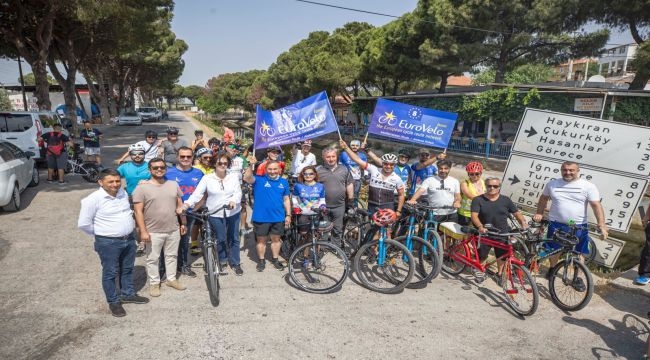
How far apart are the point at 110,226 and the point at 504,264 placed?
16.1 feet

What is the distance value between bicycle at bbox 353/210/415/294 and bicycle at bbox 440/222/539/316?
88cm

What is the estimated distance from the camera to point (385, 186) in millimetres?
5996

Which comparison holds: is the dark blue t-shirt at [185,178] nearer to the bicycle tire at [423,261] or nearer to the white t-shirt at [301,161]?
the white t-shirt at [301,161]

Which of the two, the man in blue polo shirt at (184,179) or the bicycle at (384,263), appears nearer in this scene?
the bicycle at (384,263)

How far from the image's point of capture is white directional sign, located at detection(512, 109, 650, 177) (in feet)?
19.9

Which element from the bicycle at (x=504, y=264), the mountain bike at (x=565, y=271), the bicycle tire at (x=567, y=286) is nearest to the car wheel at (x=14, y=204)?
the bicycle at (x=504, y=264)

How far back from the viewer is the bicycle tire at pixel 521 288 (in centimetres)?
470

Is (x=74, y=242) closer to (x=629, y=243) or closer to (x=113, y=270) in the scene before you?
(x=113, y=270)

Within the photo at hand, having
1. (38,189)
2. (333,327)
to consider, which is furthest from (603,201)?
(38,189)

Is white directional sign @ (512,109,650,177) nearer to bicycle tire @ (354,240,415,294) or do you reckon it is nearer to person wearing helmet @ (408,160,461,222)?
person wearing helmet @ (408,160,461,222)

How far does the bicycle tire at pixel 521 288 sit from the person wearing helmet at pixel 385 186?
Result: 1.73 metres

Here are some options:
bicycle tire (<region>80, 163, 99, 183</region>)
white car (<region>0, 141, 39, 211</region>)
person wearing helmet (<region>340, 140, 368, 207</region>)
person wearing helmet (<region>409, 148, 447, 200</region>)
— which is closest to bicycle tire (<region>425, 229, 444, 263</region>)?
person wearing helmet (<region>409, 148, 447, 200</region>)

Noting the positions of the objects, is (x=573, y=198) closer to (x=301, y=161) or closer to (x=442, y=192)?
(x=442, y=192)

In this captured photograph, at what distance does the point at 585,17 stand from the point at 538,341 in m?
23.8
